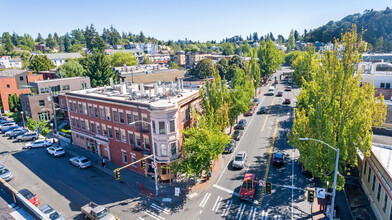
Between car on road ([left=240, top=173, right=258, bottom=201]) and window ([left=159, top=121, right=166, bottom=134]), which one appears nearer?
car on road ([left=240, top=173, right=258, bottom=201])

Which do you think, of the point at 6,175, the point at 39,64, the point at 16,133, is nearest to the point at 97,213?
the point at 6,175

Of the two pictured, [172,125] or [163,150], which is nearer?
[172,125]

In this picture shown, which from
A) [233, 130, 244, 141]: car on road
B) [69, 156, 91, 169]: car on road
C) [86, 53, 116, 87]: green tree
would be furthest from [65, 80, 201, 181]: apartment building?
[86, 53, 116, 87]: green tree

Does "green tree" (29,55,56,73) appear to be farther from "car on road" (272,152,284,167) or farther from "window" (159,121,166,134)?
"car on road" (272,152,284,167)

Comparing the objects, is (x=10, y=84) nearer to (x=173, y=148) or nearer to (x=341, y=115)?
(x=173, y=148)

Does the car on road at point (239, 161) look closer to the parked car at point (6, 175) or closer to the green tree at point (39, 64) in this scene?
the parked car at point (6, 175)

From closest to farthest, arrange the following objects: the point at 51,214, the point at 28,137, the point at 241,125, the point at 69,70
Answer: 1. the point at 51,214
2. the point at 241,125
3. the point at 28,137
4. the point at 69,70

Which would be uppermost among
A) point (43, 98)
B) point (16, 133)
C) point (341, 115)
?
point (341, 115)
